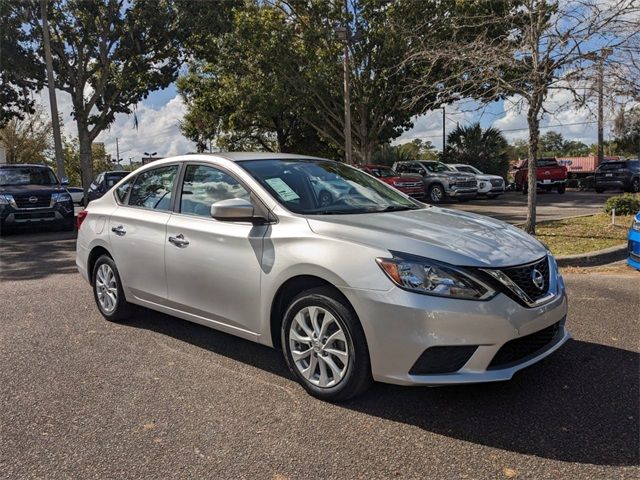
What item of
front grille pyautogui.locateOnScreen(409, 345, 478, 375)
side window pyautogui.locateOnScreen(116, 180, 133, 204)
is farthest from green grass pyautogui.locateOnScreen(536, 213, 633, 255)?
side window pyautogui.locateOnScreen(116, 180, 133, 204)

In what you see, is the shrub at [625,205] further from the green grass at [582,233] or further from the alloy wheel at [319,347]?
the alloy wheel at [319,347]

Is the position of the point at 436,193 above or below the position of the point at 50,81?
below

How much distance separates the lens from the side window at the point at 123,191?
543 centimetres

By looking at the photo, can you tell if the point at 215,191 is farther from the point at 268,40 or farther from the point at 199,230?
the point at 268,40

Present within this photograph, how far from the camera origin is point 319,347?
3.55 m

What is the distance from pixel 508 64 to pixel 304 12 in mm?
15378

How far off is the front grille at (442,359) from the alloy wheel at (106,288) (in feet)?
10.7

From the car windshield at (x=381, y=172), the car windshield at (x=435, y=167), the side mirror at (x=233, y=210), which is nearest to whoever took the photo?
the side mirror at (x=233, y=210)

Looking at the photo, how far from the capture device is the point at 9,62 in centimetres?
2061

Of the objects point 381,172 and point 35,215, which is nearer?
point 35,215

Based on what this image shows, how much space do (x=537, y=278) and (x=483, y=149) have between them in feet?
96.9

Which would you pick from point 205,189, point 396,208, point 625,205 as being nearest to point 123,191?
point 205,189

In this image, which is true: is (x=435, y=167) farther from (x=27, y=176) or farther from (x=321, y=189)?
(x=321, y=189)

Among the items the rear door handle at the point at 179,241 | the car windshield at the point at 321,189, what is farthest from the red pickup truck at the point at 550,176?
the rear door handle at the point at 179,241
